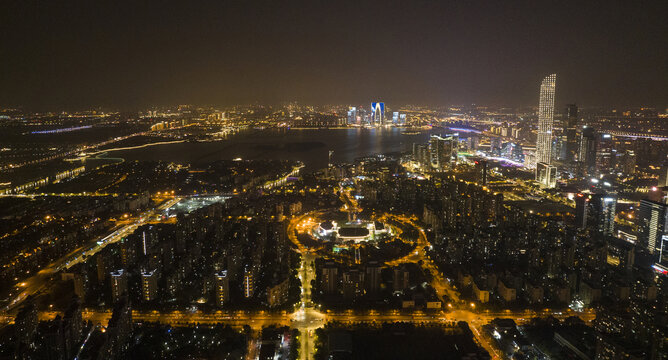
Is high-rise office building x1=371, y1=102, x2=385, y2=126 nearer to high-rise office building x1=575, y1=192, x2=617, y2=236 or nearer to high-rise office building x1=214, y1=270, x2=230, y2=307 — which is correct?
high-rise office building x1=575, y1=192, x2=617, y2=236

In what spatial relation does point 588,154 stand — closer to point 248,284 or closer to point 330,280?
point 330,280

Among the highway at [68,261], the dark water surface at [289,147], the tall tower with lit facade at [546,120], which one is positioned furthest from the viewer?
the dark water surface at [289,147]

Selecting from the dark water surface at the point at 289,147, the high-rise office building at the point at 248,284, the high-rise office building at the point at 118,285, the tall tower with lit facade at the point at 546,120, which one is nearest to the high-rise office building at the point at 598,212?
the tall tower with lit facade at the point at 546,120

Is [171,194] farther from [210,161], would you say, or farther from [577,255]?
[577,255]

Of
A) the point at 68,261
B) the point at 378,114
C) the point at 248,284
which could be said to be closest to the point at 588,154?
the point at 248,284

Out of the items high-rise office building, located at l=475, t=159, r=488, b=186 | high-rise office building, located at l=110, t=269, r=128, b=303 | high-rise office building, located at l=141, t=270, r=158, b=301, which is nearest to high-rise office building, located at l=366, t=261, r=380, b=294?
high-rise office building, located at l=141, t=270, r=158, b=301

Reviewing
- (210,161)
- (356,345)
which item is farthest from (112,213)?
(210,161)

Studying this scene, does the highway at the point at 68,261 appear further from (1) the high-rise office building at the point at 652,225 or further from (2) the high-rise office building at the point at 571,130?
(2) the high-rise office building at the point at 571,130

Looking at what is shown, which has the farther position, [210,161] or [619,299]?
[210,161]
